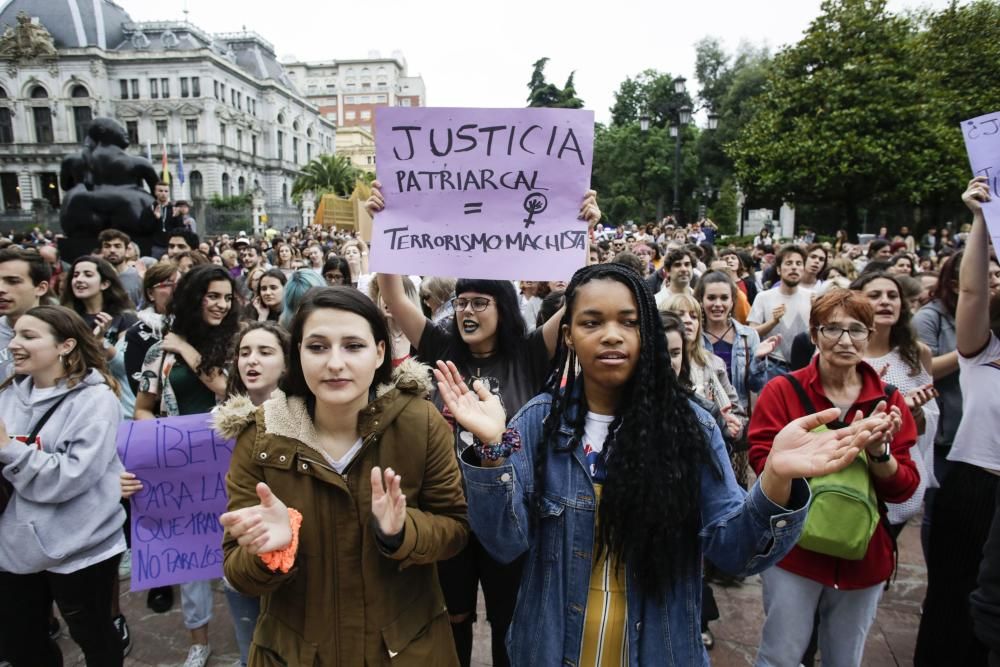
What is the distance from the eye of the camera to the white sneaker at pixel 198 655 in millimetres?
3283

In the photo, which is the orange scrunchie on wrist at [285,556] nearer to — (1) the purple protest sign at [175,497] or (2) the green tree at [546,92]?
(1) the purple protest sign at [175,497]

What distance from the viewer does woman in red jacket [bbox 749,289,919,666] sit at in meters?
2.47

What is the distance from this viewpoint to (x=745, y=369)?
429 centimetres

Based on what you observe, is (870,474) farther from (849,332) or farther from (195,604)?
(195,604)

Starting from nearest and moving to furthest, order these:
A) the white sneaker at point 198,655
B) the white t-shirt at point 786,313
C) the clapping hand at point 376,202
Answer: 1. the clapping hand at point 376,202
2. the white sneaker at point 198,655
3. the white t-shirt at point 786,313

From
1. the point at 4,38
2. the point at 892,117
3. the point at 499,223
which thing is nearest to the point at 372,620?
the point at 499,223

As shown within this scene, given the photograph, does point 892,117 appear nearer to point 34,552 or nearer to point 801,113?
point 801,113

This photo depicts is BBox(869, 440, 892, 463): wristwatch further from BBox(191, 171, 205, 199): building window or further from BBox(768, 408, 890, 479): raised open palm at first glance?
BBox(191, 171, 205, 199): building window

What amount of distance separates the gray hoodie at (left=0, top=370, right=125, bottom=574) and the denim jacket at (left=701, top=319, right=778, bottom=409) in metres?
3.49

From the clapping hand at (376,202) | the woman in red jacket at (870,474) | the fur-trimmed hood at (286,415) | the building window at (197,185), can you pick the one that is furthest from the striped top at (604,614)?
the building window at (197,185)

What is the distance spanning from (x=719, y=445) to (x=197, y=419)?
92.3 inches

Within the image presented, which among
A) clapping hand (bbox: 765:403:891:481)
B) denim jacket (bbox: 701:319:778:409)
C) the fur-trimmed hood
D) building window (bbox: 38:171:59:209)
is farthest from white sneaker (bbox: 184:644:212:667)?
building window (bbox: 38:171:59:209)

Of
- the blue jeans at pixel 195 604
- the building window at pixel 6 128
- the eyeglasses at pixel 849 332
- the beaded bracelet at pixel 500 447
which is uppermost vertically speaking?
the building window at pixel 6 128

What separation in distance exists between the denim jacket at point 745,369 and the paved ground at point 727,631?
126 centimetres
